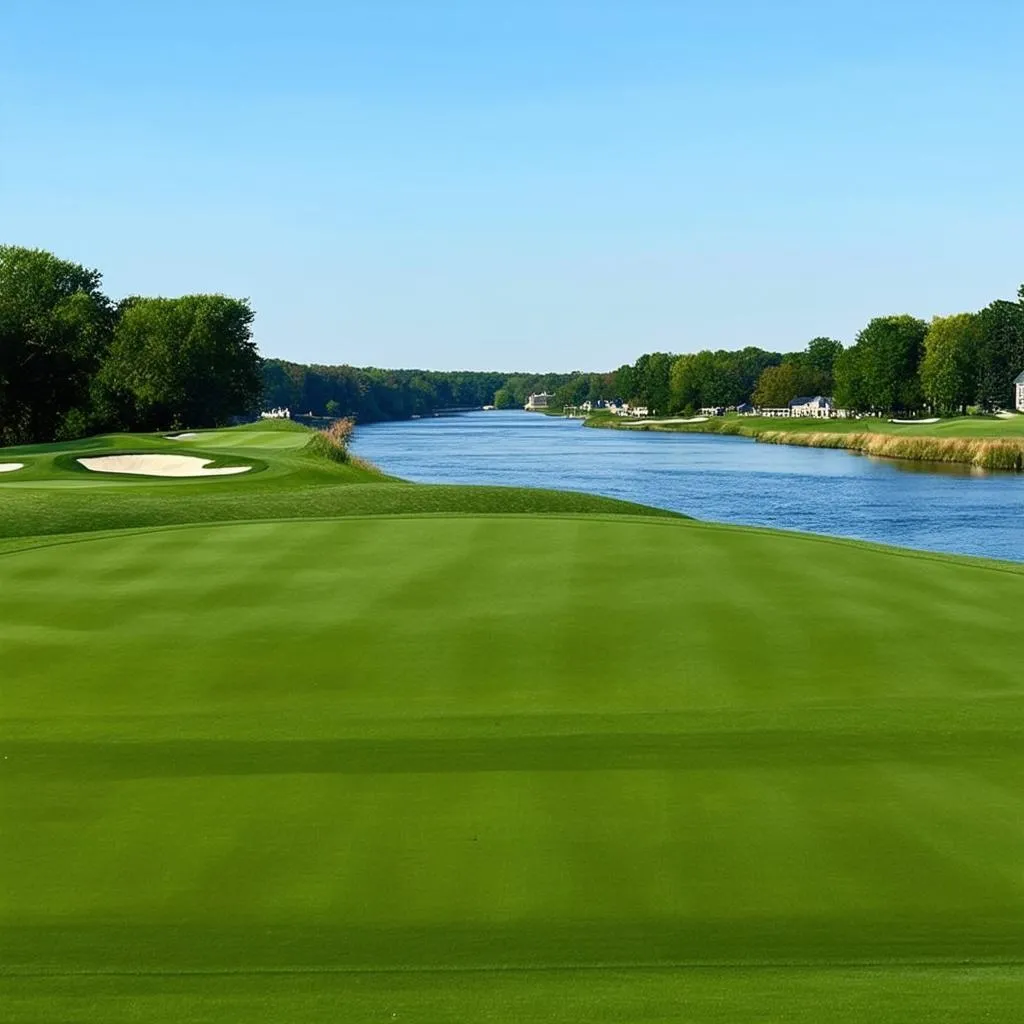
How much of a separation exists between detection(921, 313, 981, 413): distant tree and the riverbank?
9368 millimetres

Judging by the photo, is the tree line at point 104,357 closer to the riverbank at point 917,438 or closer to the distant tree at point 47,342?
the distant tree at point 47,342

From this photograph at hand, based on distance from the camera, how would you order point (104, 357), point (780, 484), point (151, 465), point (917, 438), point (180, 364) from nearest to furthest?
point (151, 465) → point (780, 484) → point (180, 364) → point (917, 438) → point (104, 357)

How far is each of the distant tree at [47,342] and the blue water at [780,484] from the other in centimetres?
1968

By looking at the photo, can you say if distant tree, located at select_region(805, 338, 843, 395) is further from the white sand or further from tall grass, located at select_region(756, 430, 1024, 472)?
the white sand

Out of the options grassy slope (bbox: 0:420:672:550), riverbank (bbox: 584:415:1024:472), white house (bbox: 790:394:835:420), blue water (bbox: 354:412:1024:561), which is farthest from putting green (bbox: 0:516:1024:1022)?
white house (bbox: 790:394:835:420)

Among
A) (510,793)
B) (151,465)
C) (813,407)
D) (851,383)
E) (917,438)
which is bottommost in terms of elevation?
(813,407)

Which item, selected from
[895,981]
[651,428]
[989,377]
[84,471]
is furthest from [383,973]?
[651,428]

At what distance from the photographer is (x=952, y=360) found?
127 m

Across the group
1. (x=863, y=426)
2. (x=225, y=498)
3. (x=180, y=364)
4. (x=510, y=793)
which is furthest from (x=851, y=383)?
(x=510, y=793)

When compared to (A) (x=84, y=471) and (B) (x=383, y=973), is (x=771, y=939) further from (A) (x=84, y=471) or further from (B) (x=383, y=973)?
(A) (x=84, y=471)

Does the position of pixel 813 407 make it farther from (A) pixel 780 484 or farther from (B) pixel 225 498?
(B) pixel 225 498

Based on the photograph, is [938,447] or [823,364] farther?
[823,364]

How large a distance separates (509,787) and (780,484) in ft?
177

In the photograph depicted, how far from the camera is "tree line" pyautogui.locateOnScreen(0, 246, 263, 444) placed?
7475 cm
